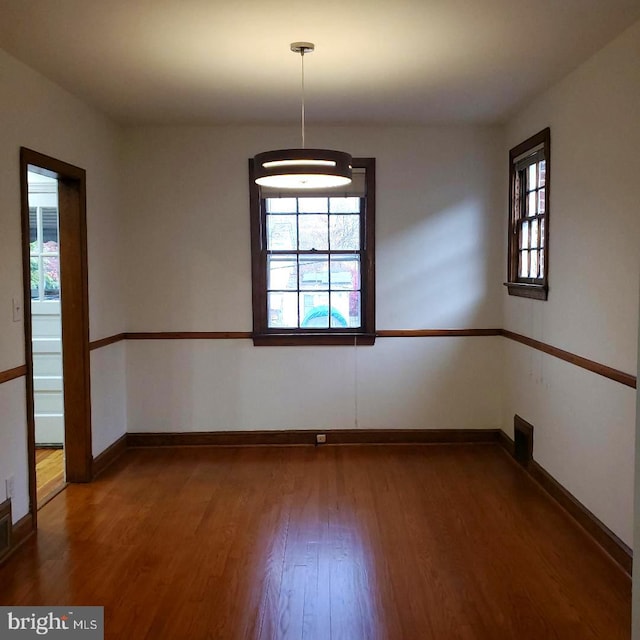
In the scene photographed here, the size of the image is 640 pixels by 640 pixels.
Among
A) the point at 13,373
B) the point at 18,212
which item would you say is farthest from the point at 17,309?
the point at 18,212

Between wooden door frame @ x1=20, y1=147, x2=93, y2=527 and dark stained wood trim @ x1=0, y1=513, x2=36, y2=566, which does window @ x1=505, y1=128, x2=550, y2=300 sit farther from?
dark stained wood trim @ x1=0, y1=513, x2=36, y2=566

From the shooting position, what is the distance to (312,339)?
17.2ft

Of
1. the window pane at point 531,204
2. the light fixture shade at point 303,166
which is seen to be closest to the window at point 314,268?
the window pane at point 531,204

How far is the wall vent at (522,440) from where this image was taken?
452 cm

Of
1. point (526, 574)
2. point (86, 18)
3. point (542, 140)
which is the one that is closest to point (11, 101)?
point (86, 18)

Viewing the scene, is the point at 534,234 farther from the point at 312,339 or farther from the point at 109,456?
the point at 109,456

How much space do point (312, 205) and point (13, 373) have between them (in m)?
2.62

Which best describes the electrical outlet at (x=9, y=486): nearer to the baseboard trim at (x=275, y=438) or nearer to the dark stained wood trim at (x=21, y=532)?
the dark stained wood trim at (x=21, y=532)

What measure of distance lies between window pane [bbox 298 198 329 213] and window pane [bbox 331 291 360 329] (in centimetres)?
67

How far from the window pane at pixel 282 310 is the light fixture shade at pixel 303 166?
2.14m

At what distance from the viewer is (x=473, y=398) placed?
5301mm

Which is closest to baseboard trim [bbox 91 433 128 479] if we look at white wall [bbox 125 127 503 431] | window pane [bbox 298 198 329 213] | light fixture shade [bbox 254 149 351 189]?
white wall [bbox 125 127 503 431]

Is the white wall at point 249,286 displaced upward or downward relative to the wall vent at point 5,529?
upward

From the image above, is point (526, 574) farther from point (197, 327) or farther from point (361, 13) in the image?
point (197, 327)
